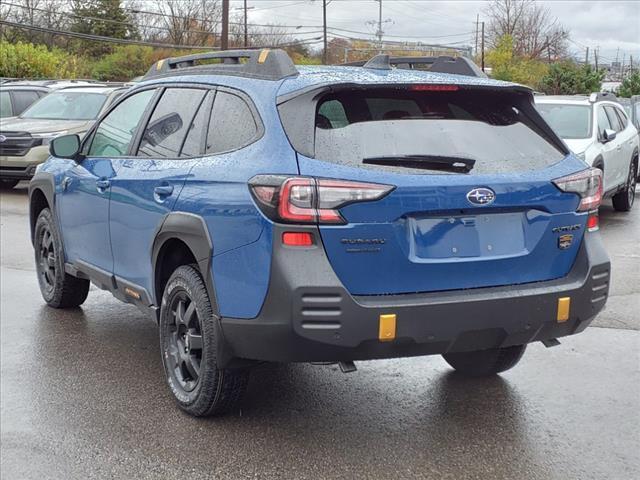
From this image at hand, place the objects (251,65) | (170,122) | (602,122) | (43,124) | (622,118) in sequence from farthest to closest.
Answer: (43,124)
(622,118)
(602,122)
(170,122)
(251,65)

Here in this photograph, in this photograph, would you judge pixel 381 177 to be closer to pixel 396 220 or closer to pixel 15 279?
pixel 396 220

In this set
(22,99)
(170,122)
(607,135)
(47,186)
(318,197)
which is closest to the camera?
(318,197)

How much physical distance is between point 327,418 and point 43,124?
12.4 metres

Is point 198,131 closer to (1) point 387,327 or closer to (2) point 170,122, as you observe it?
(2) point 170,122

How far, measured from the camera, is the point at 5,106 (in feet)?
56.9

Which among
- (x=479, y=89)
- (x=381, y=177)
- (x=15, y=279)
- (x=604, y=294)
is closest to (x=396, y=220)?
(x=381, y=177)

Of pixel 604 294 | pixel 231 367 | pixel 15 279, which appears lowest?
pixel 15 279

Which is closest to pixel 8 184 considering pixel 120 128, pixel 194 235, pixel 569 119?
pixel 569 119

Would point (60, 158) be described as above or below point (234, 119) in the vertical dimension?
below

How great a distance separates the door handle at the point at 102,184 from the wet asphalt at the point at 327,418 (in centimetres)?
110

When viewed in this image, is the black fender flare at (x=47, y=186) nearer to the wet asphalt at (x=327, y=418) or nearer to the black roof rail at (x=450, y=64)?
the wet asphalt at (x=327, y=418)

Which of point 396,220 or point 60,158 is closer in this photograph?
point 396,220

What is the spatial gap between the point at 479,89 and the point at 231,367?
182 centimetres

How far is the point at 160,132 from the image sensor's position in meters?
4.99
